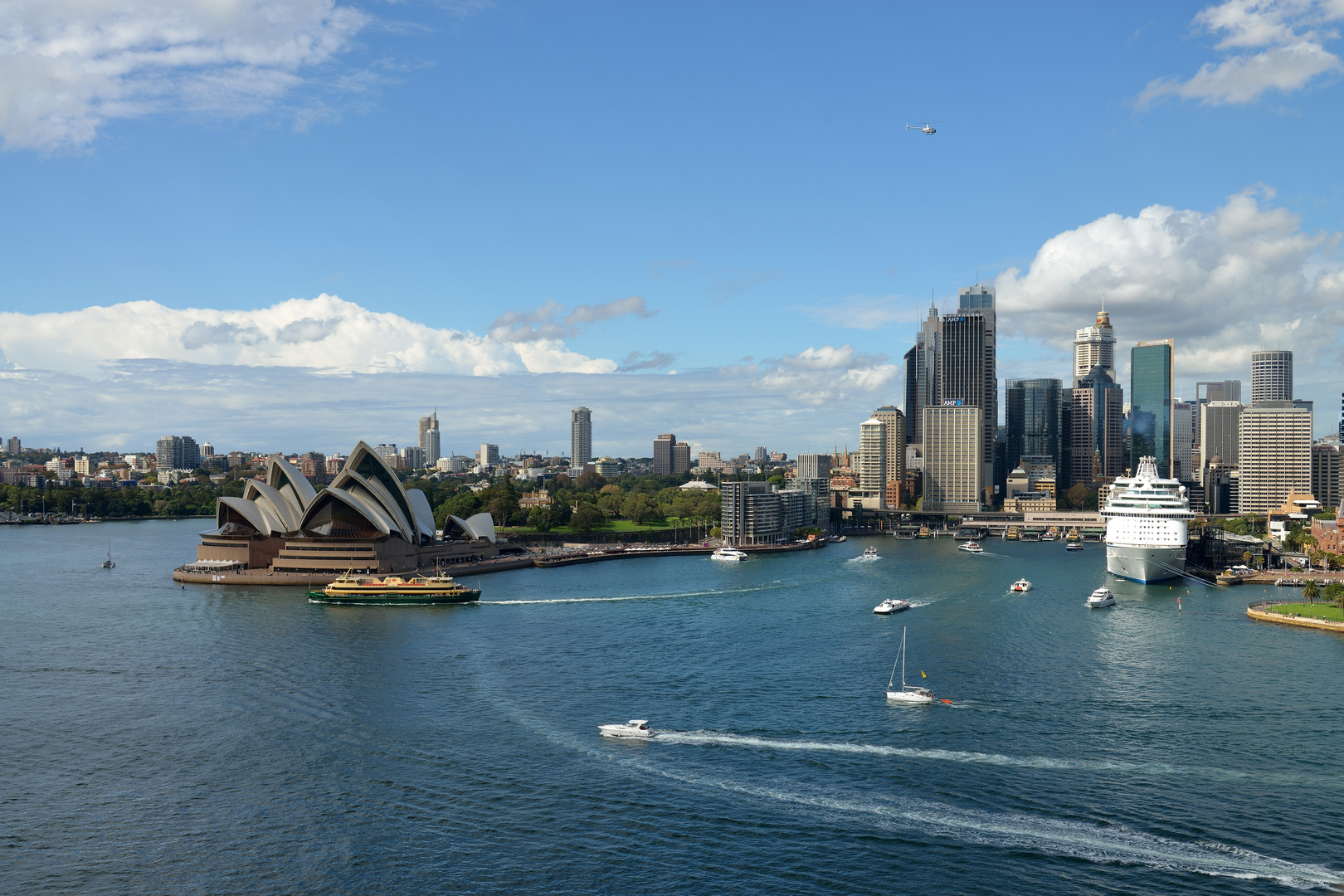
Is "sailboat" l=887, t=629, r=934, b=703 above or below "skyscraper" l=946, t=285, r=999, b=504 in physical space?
below

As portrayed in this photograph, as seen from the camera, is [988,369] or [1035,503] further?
[988,369]

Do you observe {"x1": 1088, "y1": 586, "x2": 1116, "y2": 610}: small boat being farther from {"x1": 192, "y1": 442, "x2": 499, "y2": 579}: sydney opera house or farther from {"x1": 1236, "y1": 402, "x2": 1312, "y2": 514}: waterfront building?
{"x1": 1236, "y1": 402, "x2": 1312, "y2": 514}: waterfront building

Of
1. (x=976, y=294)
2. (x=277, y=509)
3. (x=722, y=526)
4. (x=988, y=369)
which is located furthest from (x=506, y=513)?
(x=976, y=294)

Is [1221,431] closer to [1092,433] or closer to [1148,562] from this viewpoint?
[1092,433]

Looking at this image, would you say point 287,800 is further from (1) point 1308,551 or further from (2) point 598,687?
(1) point 1308,551

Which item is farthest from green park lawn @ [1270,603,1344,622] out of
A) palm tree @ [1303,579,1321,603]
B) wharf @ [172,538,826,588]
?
wharf @ [172,538,826,588]
